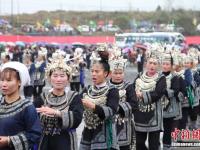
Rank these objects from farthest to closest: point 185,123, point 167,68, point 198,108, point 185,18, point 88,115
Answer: point 185,18 < point 198,108 < point 185,123 < point 167,68 < point 88,115

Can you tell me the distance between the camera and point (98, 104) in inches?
209

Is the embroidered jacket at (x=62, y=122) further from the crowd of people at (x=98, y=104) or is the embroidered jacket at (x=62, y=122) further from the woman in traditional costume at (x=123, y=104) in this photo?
the woman in traditional costume at (x=123, y=104)

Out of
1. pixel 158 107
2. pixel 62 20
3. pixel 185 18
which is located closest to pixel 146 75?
pixel 158 107

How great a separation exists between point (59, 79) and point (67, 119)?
38 cm

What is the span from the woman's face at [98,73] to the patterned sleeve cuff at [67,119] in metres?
0.80

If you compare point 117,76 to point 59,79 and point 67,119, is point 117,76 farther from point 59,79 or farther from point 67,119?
point 67,119

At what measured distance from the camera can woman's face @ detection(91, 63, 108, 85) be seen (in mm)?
5266

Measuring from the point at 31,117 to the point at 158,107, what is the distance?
3180mm

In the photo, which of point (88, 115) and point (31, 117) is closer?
point (31, 117)

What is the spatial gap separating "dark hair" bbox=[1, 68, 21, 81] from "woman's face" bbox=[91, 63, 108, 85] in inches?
56.3

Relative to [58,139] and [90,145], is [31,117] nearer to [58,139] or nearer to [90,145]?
[58,139]

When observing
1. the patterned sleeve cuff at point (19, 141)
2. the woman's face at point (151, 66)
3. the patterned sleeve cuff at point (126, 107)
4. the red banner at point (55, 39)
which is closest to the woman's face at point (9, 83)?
the patterned sleeve cuff at point (19, 141)

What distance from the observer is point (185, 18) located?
73.9 meters

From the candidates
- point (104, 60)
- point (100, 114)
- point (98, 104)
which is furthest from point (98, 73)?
point (100, 114)
